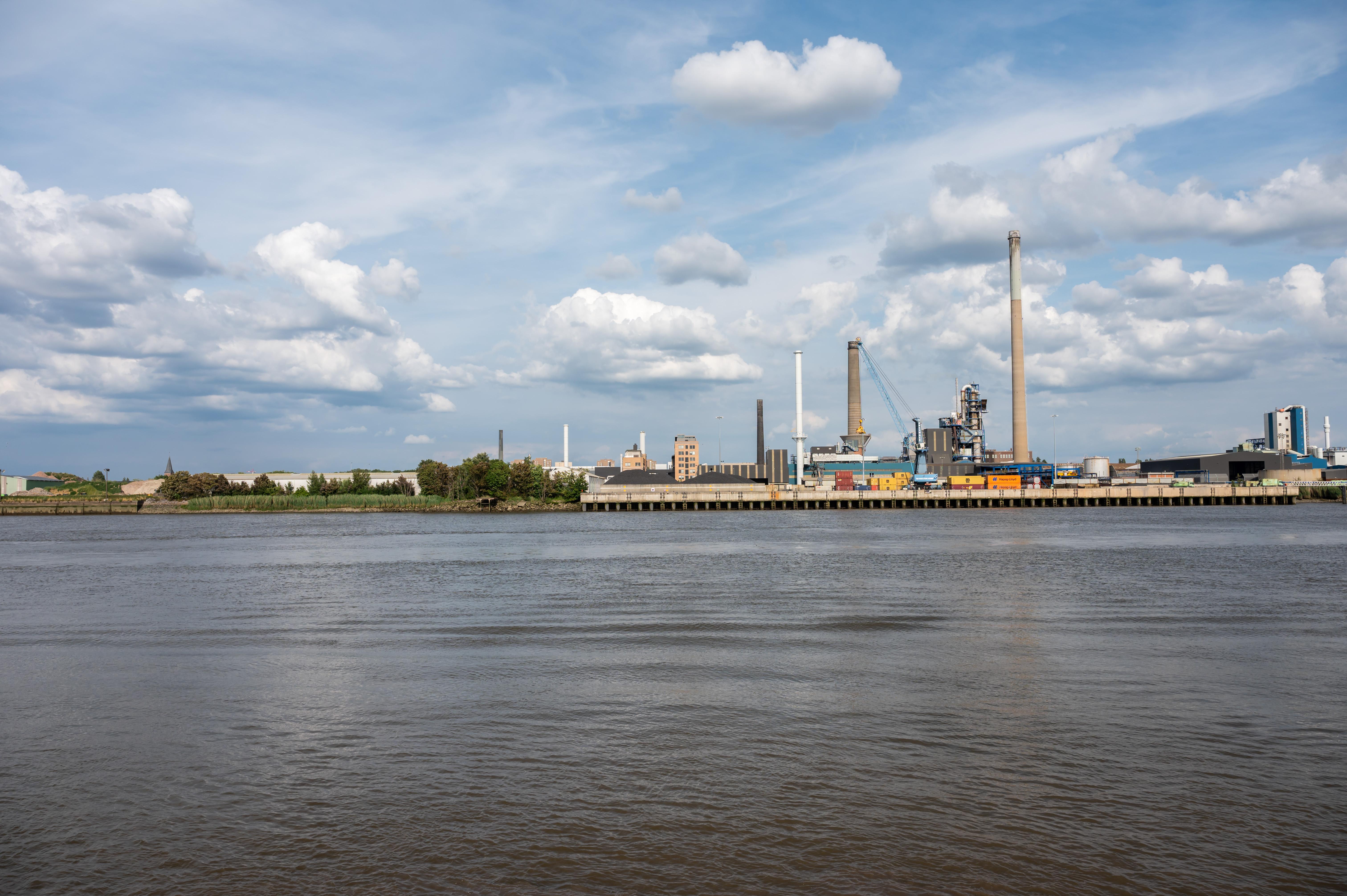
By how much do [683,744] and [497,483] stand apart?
12546cm

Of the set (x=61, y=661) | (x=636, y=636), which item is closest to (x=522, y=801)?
(x=636, y=636)

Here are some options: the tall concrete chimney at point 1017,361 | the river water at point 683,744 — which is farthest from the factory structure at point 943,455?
the river water at point 683,744

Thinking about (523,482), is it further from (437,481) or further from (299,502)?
(299,502)

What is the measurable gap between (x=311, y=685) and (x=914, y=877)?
30.2ft

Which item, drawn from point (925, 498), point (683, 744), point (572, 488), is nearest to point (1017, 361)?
point (925, 498)

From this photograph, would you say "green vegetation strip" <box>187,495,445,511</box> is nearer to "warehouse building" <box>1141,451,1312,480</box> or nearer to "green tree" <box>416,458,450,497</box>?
"green tree" <box>416,458,450,497</box>

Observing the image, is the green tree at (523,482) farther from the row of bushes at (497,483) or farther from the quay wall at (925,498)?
the quay wall at (925,498)

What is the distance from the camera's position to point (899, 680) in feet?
37.4

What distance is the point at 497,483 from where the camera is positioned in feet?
429

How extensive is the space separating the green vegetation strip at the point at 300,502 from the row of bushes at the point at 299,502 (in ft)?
0.15

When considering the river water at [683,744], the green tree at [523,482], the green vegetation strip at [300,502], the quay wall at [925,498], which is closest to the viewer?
the river water at [683,744]

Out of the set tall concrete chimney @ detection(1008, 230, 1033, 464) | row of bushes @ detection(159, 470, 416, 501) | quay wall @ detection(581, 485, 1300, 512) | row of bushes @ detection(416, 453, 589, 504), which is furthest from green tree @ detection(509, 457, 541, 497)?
tall concrete chimney @ detection(1008, 230, 1033, 464)

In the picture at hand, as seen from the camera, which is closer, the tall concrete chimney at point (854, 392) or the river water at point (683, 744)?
the river water at point (683, 744)

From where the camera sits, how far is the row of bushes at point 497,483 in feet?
429
